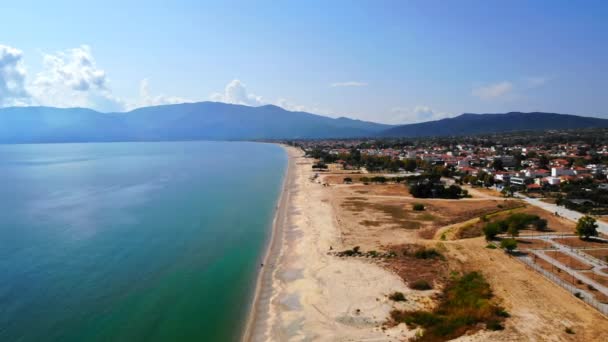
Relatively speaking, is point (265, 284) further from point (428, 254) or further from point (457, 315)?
point (428, 254)

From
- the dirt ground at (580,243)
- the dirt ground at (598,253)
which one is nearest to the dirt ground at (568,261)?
the dirt ground at (598,253)

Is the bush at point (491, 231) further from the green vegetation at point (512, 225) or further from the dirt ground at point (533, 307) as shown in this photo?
the dirt ground at point (533, 307)

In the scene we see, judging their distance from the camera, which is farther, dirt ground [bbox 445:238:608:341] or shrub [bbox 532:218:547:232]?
shrub [bbox 532:218:547:232]

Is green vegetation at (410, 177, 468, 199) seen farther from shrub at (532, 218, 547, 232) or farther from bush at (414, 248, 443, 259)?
bush at (414, 248, 443, 259)

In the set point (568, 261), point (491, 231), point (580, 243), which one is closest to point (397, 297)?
point (568, 261)

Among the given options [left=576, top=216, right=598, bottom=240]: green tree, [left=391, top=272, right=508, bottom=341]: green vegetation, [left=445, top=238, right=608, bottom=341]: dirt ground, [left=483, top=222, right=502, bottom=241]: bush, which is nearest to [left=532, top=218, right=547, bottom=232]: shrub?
[left=576, top=216, right=598, bottom=240]: green tree

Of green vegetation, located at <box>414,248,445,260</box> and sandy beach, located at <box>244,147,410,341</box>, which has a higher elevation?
green vegetation, located at <box>414,248,445,260</box>
